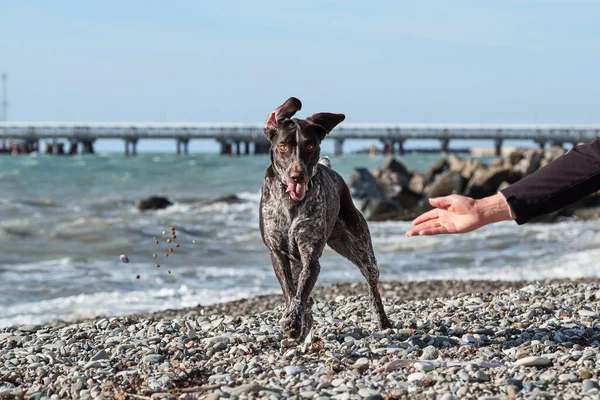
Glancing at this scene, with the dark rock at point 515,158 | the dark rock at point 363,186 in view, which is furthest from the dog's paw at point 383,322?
the dark rock at point 515,158

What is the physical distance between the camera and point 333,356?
497 cm

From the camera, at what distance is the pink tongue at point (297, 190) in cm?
461

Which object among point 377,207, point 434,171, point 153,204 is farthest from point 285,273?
point 434,171

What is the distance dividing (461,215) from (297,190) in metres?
1.15

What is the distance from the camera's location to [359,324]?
6.07m

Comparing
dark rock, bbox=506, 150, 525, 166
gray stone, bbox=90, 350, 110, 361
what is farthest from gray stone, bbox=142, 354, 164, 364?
dark rock, bbox=506, 150, 525, 166

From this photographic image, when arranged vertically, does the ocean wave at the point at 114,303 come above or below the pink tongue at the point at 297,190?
below

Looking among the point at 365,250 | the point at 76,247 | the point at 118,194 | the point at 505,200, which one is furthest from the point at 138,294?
the point at 118,194

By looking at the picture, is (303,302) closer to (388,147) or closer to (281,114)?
(281,114)

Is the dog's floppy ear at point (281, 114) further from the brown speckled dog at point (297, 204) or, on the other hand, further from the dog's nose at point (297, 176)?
the dog's nose at point (297, 176)

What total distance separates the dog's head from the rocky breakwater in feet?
59.9

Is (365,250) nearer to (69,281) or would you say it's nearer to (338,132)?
(69,281)

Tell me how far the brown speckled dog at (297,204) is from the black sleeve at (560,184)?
157 cm

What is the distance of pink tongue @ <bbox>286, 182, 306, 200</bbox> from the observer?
181 inches
